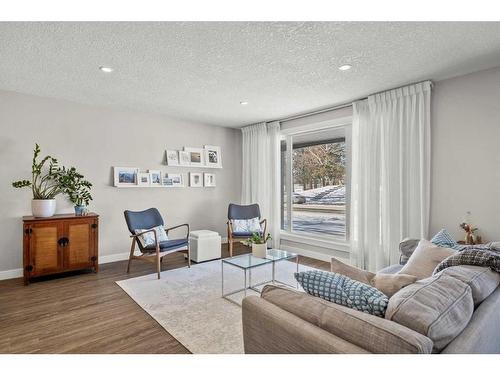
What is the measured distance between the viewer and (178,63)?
293cm

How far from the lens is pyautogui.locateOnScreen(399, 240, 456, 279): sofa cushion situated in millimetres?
2189

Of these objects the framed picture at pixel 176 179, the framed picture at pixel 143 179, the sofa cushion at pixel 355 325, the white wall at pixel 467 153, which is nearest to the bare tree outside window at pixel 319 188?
the white wall at pixel 467 153

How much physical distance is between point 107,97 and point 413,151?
412cm

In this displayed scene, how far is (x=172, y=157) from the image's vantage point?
205 inches

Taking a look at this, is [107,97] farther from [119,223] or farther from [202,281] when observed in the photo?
[202,281]

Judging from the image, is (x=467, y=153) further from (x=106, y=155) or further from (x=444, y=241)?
(x=106, y=155)

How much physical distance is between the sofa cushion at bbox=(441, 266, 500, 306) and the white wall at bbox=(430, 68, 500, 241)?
193 cm

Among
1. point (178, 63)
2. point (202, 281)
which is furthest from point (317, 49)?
point (202, 281)

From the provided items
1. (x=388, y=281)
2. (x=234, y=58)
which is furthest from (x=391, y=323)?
(x=234, y=58)

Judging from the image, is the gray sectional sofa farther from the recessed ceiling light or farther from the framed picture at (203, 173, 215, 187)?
the framed picture at (203, 173, 215, 187)

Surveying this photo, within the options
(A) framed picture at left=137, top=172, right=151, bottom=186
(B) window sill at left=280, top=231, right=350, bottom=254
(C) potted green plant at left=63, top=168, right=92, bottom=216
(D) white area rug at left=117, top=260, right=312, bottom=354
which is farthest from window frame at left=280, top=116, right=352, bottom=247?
(C) potted green plant at left=63, top=168, right=92, bottom=216

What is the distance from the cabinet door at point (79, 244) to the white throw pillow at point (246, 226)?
2197 mm

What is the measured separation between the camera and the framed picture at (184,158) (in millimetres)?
5312

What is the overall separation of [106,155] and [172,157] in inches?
42.7
